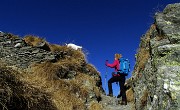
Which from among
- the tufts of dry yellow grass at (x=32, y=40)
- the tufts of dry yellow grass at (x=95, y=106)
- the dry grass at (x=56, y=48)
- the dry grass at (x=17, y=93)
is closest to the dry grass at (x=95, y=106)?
the tufts of dry yellow grass at (x=95, y=106)

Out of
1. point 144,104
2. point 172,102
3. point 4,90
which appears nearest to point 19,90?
point 4,90

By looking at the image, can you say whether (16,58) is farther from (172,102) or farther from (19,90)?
(172,102)

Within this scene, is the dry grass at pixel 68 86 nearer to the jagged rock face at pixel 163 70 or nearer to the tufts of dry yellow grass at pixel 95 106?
the tufts of dry yellow grass at pixel 95 106

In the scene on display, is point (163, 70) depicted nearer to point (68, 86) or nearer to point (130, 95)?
point (68, 86)

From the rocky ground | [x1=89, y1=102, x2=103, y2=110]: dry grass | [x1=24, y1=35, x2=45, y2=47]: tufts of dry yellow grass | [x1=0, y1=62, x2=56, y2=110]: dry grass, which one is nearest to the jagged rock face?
the rocky ground

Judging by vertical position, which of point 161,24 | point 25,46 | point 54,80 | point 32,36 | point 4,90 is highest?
point 32,36

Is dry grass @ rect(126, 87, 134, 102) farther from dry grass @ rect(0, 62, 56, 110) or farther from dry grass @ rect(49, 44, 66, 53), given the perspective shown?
dry grass @ rect(0, 62, 56, 110)

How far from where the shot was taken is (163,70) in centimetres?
923

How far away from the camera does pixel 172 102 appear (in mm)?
7453

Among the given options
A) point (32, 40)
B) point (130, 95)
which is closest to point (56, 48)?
point (32, 40)

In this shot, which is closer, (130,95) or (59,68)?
(59,68)

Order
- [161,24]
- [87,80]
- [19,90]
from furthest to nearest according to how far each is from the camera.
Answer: [87,80]
[161,24]
[19,90]

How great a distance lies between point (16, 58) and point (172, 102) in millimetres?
11006

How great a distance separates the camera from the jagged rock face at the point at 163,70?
804cm
